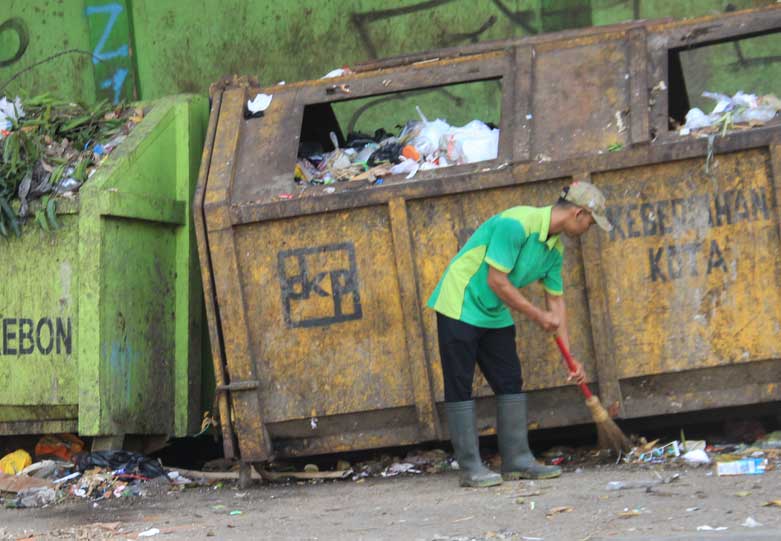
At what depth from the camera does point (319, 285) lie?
5152 mm

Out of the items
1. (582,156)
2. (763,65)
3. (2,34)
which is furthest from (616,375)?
(2,34)

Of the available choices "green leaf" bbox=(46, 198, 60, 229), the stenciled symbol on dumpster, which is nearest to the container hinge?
the stenciled symbol on dumpster

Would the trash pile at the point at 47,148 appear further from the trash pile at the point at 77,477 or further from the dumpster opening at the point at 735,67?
the dumpster opening at the point at 735,67

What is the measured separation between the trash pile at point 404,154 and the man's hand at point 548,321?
81 centimetres

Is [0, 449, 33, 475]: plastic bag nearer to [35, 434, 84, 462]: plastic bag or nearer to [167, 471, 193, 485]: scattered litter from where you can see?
[35, 434, 84, 462]: plastic bag

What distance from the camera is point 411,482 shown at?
5.19 meters

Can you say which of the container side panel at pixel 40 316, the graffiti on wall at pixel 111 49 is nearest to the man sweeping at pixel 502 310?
the container side panel at pixel 40 316

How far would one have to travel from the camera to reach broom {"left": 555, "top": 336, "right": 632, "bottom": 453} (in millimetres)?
4820

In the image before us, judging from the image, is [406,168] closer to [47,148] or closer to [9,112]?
[47,148]

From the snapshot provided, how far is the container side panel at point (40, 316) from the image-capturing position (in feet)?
18.5

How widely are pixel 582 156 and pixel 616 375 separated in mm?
927

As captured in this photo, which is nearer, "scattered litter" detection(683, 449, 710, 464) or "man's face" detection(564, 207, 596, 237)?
"man's face" detection(564, 207, 596, 237)

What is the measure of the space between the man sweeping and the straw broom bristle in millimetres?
124

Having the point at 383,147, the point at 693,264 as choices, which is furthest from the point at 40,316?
the point at 693,264
